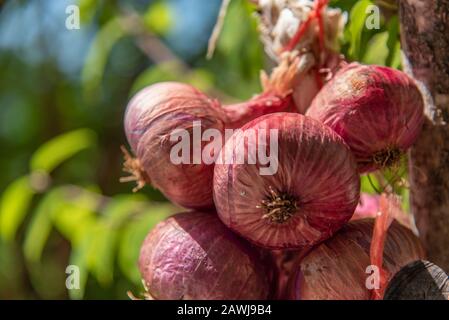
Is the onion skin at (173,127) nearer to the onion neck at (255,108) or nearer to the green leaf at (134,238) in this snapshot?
the onion neck at (255,108)

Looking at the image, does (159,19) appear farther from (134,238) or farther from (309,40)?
(309,40)

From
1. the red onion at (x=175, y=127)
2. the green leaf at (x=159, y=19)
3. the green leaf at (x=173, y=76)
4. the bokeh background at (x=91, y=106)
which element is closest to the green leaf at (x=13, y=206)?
the bokeh background at (x=91, y=106)

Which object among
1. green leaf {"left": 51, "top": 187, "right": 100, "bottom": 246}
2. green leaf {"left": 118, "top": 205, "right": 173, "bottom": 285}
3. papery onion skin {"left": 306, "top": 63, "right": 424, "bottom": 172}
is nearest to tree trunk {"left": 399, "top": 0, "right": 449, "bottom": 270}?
papery onion skin {"left": 306, "top": 63, "right": 424, "bottom": 172}

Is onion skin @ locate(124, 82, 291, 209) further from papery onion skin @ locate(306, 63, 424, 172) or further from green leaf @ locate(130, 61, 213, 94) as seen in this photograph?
green leaf @ locate(130, 61, 213, 94)

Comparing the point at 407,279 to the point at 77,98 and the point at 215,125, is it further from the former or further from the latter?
the point at 77,98

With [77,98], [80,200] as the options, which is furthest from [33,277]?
[80,200]
